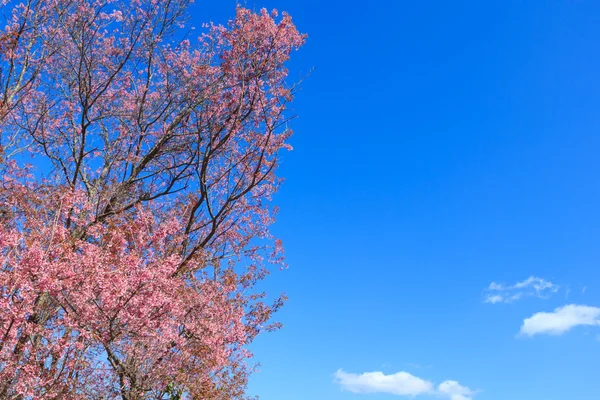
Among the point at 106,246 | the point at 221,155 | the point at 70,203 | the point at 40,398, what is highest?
the point at 221,155

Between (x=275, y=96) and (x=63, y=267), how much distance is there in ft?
25.4

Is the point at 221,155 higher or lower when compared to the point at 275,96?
lower

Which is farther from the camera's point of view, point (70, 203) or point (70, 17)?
point (70, 17)

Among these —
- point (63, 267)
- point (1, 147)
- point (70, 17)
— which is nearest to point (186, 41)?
point (70, 17)

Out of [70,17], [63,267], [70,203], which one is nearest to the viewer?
[63,267]

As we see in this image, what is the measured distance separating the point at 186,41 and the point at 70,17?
316cm

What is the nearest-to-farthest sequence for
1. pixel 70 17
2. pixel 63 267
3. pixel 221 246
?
pixel 63 267, pixel 70 17, pixel 221 246

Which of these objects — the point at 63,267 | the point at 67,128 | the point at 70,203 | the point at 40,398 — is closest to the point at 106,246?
the point at 70,203

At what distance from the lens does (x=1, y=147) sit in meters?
12.1

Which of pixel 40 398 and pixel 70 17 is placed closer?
pixel 40 398

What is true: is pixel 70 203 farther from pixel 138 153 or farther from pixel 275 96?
pixel 275 96

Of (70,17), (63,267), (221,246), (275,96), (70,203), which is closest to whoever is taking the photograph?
(63,267)

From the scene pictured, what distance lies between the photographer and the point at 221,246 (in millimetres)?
16438

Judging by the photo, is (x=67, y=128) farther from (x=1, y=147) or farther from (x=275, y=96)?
(x=275, y=96)
